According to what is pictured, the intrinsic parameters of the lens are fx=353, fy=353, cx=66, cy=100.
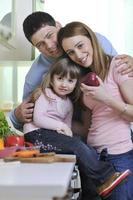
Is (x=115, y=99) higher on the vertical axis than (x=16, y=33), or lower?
lower

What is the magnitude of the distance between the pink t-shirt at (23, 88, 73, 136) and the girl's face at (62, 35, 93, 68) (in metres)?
0.15

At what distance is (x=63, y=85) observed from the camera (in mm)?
1176

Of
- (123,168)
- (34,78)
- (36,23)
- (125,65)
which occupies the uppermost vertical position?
(36,23)

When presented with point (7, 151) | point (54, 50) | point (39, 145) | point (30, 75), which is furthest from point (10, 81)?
point (7, 151)

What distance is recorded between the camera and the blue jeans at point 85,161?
3.40ft

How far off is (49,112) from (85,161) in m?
0.22

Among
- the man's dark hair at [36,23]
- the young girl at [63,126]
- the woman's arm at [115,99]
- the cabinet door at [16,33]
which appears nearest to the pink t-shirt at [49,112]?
the young girl at [63,126]

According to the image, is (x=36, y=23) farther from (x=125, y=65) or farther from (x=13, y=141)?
(x=13, y=141)

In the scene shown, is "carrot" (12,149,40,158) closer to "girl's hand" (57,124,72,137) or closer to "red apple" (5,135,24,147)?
"red apple" (5,135,24,147)

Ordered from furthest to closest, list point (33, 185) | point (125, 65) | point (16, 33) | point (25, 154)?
point (16, 33) < point (125, 65) < point (25, 154) < point (33, 185)

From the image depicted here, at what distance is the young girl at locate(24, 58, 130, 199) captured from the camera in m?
1.04

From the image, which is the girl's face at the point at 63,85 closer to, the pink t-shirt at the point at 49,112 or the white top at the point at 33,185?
the pink t-shirt at the point at 49,112

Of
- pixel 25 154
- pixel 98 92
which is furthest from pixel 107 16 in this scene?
pixel 25 154

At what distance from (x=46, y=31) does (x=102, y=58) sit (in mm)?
238
